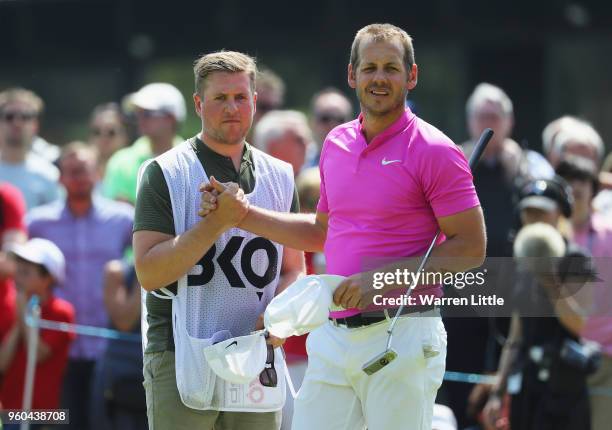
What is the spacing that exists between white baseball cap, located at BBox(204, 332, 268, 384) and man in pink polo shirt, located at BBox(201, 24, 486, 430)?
0.21 metres

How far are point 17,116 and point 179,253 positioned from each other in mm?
6060

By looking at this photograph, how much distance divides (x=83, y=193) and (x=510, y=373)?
12.3 feet

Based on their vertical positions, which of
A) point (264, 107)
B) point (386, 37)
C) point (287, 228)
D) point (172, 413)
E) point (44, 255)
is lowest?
point (172, 413)

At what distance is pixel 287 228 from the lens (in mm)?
5305

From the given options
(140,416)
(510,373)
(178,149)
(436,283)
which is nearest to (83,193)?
(140,416)

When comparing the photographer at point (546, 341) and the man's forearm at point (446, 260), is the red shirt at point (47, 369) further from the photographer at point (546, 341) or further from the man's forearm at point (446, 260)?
the man's forearm at point (446, 260)

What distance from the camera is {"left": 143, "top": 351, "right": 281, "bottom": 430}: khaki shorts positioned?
5219mm

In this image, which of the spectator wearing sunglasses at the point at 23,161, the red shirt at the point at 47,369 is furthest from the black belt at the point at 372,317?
the spectator wearing sunglasses at the point at 23,161

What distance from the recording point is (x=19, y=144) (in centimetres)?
1060

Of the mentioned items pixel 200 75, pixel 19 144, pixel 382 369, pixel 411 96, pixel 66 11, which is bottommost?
pixel 382 369

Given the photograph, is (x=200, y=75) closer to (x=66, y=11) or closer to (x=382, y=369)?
(x=382, y=369)

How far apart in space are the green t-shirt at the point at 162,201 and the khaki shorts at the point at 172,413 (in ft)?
0.23

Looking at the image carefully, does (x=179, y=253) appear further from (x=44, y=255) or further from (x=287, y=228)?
(x=44, y=255)

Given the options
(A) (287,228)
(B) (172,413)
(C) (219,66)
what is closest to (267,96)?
(C) (219,66)
